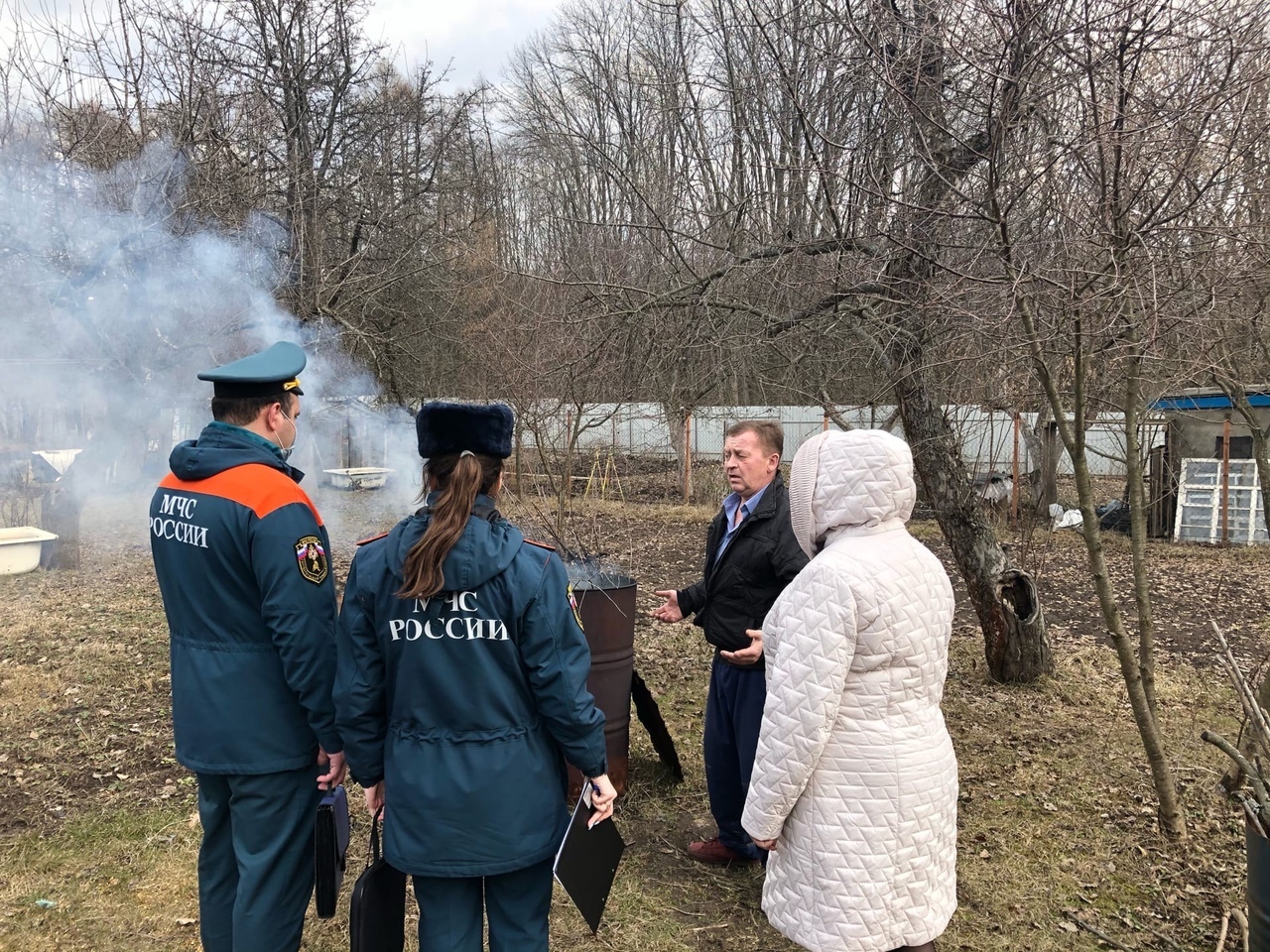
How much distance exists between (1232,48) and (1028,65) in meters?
0.69

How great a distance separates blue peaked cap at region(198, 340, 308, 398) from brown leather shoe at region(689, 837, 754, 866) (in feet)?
7.94

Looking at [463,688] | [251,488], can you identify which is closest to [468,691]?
[463,688]

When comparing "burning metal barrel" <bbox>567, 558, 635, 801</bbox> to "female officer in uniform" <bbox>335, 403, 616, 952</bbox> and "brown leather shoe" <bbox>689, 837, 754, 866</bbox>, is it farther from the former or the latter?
"female officer in uniform" <bbox>335, 403, 616, 952</bbox>

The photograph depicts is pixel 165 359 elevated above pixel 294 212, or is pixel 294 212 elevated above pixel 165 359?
pixel 294 212

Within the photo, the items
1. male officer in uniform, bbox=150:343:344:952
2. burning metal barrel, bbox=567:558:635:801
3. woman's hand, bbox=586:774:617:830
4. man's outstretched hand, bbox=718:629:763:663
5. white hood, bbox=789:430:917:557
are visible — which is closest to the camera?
white hood, bbox=789:430:917:557

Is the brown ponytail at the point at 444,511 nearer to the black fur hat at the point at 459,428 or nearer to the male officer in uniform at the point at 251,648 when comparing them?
the black fur hat at the point at 459,428

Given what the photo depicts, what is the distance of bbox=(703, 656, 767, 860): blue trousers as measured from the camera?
3240 mm

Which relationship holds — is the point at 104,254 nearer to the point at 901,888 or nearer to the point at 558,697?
the point at 558,697

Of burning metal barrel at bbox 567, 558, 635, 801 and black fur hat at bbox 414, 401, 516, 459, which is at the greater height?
black fur hat at bbox 414, 401, 516, 459

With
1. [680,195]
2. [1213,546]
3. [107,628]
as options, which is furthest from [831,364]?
[1213,546]

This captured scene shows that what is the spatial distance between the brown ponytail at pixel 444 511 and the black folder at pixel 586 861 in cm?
72

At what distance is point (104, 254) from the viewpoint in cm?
807

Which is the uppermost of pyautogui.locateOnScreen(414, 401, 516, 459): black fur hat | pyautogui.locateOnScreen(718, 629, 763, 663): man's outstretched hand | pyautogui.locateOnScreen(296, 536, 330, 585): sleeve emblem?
pyautogui.locateOnScreen(414, 401, 516, 459): black fur hat

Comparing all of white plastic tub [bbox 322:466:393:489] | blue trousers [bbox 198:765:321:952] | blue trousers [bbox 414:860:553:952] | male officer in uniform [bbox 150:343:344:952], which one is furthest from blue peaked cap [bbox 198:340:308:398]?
white plastic tub [bbox 322:466:393:489]
